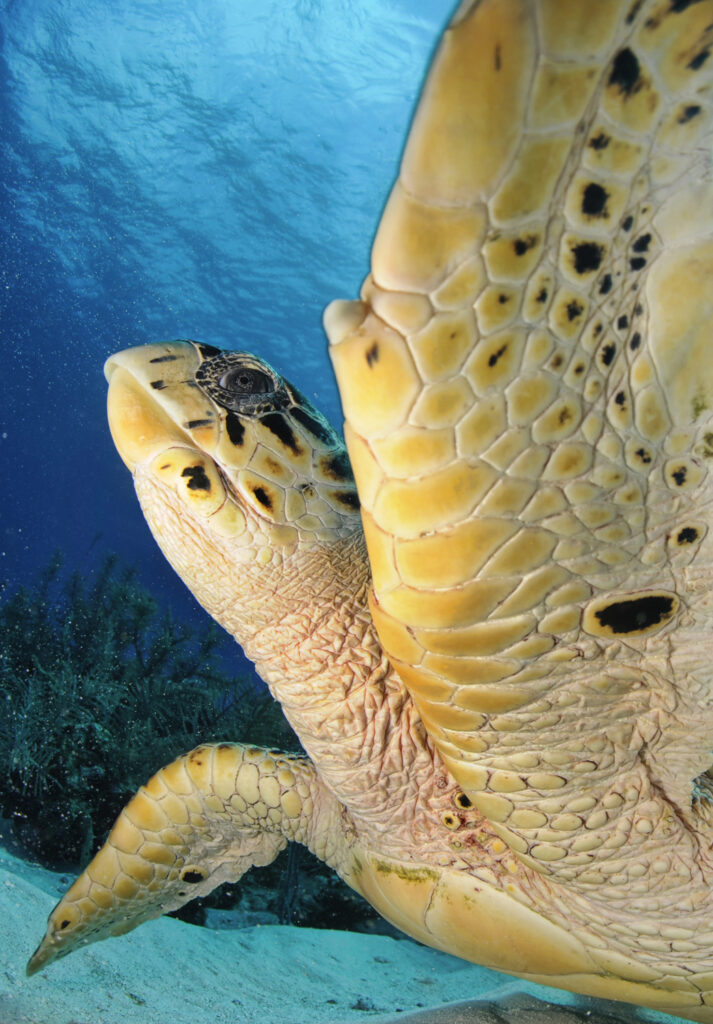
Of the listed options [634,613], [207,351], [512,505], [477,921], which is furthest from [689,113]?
[477,921]

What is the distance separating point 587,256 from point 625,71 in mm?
170

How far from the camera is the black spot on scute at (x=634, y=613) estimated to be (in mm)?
901

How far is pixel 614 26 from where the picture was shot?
550 mm

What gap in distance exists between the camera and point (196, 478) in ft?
4.22

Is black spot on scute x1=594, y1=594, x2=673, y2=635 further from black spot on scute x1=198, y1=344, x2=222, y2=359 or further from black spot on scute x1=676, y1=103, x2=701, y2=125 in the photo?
black spot on scute x1=198, y1=344, x2=222, y2=359

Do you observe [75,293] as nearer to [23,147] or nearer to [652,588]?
[23,147]

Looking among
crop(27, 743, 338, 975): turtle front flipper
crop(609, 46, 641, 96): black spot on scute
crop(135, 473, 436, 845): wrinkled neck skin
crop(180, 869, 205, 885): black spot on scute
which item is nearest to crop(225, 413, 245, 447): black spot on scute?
crop(135, 473, 436, 845): wrinkled neck skin

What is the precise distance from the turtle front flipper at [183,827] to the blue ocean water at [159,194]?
30.9ft

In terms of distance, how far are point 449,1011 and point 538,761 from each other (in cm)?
118

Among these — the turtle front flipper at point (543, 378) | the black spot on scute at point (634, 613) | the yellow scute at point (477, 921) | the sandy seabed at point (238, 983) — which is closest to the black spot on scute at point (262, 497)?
the turtle front flipper at point (543, 378)

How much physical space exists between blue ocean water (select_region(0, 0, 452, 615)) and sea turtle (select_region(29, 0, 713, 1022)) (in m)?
10.2

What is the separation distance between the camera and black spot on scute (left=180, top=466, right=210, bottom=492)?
4.20ft

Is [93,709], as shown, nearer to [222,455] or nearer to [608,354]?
[222,455]

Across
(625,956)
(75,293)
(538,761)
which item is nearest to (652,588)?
(538,761)
